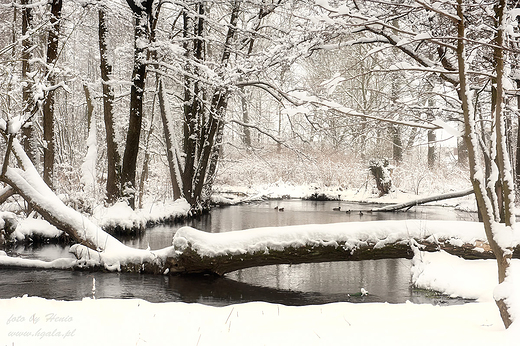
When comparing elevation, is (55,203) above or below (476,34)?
below

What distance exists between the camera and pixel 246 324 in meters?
3.77

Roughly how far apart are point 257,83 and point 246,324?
9193 millimetres

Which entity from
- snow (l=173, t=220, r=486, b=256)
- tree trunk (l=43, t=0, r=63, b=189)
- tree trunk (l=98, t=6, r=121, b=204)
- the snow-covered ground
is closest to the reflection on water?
tree trunk (l=98, t=6, r=121, b=204)

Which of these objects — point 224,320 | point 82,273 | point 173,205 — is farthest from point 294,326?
point 173,205

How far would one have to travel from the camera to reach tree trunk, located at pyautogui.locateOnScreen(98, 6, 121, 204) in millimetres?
11469

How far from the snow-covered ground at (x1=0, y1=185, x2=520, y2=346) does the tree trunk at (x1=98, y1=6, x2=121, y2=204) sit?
7351 millimetres

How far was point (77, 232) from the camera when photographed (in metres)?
7.07

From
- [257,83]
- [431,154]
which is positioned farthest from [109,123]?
[431,154]

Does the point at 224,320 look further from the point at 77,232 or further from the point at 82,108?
the point at 82,108

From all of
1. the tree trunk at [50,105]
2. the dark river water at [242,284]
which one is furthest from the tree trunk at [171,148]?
the dark river water at [242,284]

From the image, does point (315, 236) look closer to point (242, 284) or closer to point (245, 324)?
point (242, 284)

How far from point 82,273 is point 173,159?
759 cm

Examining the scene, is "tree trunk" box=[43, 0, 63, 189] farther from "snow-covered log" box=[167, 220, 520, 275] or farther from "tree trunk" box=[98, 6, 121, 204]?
"snow-covered log" box=[167, 220, 520, 275]

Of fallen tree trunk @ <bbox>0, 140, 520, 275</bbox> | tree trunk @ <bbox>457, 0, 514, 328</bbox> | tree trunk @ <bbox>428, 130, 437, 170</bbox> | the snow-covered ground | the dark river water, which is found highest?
tree trunk @ <bbox>428, 130, 437, 170</bbox>
